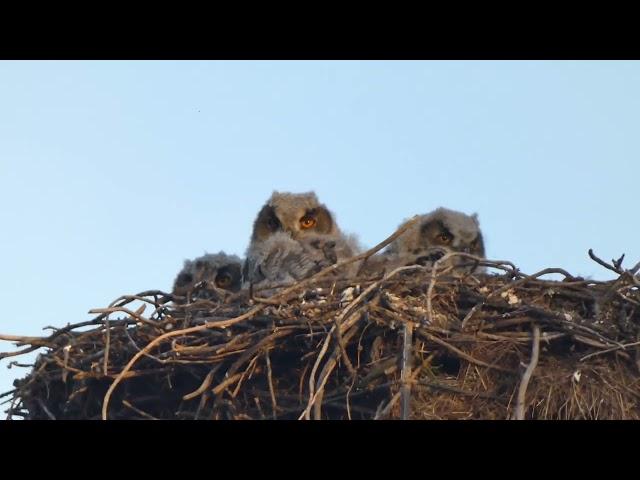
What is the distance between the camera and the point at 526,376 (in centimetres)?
534

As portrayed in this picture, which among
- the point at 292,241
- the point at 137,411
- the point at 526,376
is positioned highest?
the point at 292,241

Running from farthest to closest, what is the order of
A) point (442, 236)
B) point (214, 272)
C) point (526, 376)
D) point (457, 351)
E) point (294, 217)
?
point (214, 272), point (442, 236), point (294, 217), point (457, 351), point (526, 376)

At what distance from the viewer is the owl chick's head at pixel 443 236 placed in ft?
24.7

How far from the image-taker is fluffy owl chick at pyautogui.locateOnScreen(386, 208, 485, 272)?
24.7 ft

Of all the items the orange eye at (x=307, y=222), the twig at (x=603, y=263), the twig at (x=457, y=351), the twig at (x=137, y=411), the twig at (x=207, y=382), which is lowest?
the twig at (x=137, y=411)

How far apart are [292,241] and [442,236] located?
99 centimetres

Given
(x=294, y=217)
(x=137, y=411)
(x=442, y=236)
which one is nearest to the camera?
(x=137, y=411)

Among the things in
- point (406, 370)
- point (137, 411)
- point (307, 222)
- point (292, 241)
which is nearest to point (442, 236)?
point (307, 222)

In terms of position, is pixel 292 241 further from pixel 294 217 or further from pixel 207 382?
pixel 207 382

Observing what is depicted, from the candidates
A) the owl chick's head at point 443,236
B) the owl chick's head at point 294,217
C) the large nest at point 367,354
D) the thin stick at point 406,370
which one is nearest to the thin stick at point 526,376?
the large nest at point 367,354

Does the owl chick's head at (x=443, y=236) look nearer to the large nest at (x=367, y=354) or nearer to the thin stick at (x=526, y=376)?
the large nest at (x=367, y=354)
